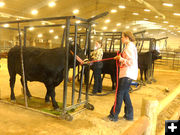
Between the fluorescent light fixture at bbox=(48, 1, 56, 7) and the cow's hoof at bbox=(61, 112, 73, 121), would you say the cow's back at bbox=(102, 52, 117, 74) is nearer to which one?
the cow's hoof at bbox=(61, 112, 73, 121)

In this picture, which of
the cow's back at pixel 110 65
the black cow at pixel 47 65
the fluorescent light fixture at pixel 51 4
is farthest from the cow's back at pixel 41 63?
the fluorescent light fixture at pixel 51 4

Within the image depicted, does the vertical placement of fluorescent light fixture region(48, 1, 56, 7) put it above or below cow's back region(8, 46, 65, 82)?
above

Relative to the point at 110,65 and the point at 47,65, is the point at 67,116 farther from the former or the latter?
the point at 110,65

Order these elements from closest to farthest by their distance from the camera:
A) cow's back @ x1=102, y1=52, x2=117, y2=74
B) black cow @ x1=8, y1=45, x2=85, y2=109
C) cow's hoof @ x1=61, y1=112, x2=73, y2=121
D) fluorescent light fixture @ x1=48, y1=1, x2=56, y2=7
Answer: cow's hoof @ x1=61, y1=112, x2=73, y2=121 < black cow @ x1=8, y1=45, x2=85, y2=109 < cow's back @ x1=102, y1=52, x2=117, y2=74 < fluorescent light fixture @ x1=48, y1=1, x2=56, y2=7

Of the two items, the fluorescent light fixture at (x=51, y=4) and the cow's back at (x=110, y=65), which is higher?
the fluorescent light fixture at (x=51, y=4)

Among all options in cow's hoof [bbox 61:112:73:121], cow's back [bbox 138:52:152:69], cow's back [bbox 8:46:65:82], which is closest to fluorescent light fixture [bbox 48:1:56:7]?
cow's back [bbox 138:52:152:69]

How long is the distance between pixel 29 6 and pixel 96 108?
402 inches

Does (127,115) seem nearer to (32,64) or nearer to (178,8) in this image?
(32,64)

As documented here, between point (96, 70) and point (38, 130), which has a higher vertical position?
point (96, 70)

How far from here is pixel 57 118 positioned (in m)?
3.47

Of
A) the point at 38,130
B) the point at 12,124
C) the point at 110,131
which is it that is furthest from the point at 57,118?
the point at 110,131

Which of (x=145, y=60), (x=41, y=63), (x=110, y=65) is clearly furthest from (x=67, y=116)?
(x=145, y=60)

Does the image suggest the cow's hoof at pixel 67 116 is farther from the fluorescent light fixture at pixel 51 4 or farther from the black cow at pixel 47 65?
the fluorescent light fixture at pixel 51 4

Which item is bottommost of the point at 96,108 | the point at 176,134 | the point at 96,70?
the point at 96,108
